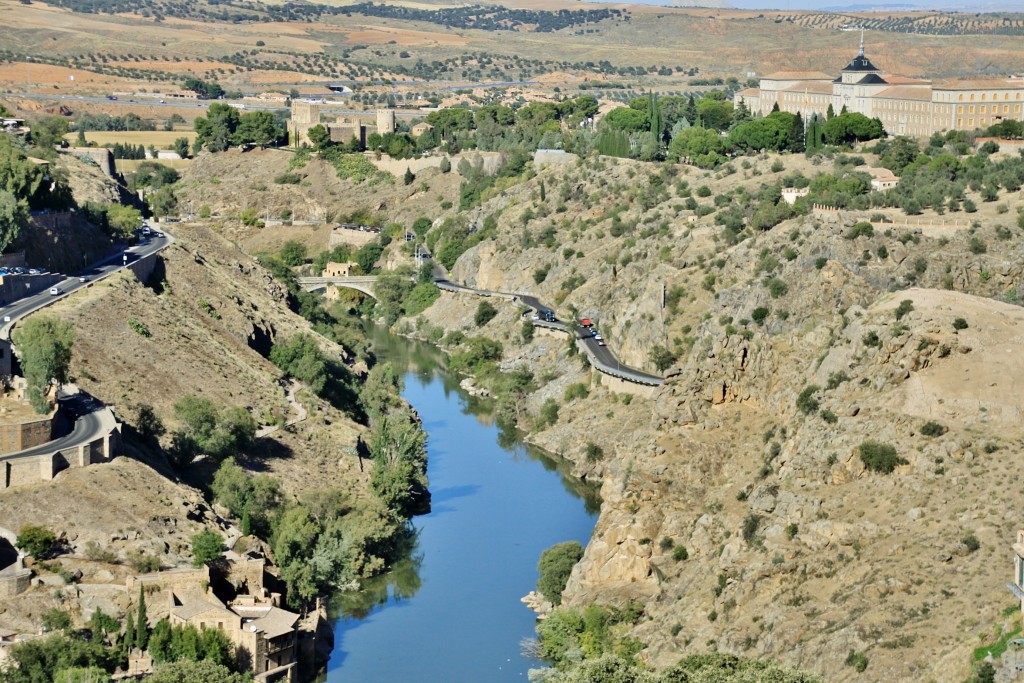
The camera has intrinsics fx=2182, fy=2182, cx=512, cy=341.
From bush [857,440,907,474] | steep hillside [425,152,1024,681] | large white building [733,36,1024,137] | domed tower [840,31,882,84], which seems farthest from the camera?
domed tower [840,31,882,84]

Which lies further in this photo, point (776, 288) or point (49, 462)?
point (776, 288)

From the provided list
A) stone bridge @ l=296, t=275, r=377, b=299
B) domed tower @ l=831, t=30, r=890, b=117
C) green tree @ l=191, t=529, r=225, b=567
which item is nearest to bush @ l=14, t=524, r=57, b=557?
green tree @ l=191, t=529, r=225, b=567

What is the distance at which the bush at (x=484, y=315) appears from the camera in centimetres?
9806

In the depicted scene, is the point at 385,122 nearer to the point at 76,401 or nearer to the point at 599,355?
the point at 599,355

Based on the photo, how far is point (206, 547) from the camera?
51781 millimetres

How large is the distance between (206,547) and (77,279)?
83.1 ft

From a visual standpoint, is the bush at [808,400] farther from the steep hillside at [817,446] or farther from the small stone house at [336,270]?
the small stone house at [336,270]

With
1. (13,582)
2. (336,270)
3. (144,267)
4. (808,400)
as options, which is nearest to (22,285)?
(144,267)

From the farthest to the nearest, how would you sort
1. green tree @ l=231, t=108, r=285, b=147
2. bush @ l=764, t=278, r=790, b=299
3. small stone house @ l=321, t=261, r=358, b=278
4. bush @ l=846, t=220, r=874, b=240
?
1. green tree @ l=231, t=108, r=285, b=147
2. small stone house @ l=321, t=261, r=358, b=278
3. bush @ l=846, t=220, r=874, b=240
4. bush @ l=764, t=278, r=790, b=299

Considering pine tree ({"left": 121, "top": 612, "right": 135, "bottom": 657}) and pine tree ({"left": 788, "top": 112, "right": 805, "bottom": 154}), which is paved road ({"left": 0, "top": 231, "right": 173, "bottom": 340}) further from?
pine tree ({"left": 788, "top": 112, "right": 805, "bottom": 154})

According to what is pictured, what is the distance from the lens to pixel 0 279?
6900 centimetres

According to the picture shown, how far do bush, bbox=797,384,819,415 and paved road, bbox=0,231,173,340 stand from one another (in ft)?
73.4

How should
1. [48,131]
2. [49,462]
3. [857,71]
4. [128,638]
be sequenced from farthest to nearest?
[48,131] < [857,71] < [49,462] < [128,638]

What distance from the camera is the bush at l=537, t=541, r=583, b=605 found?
5798cm
